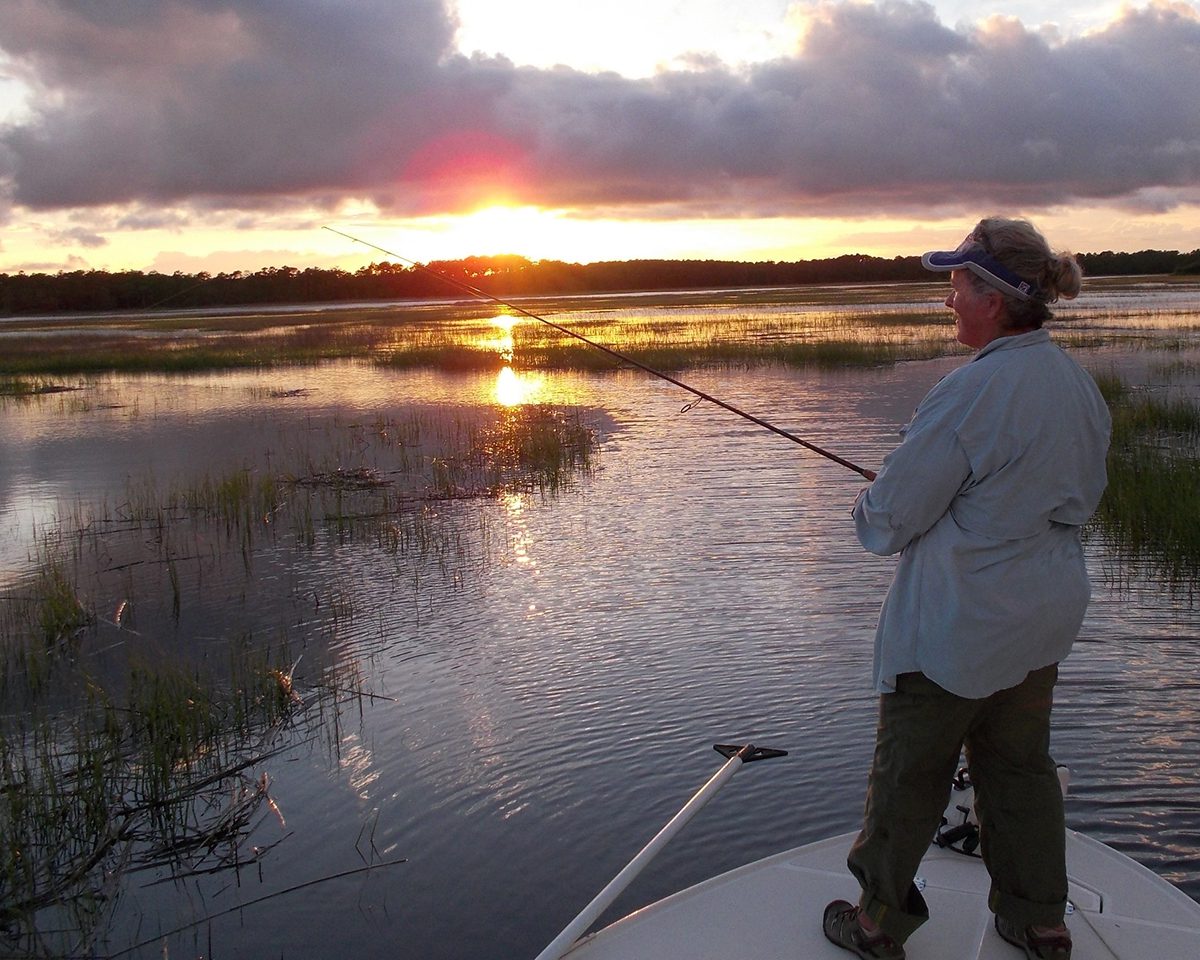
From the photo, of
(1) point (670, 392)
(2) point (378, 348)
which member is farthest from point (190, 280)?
(1) point (670, 392)

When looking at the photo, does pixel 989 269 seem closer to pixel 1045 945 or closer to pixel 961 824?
pixel 1045 945

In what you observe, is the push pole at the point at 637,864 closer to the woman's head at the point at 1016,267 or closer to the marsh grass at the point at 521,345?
the woman's head at the point at 1016,267

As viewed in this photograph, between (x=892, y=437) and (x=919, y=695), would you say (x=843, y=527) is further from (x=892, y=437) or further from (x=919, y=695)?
(x=919, y=695)

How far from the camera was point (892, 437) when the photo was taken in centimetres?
1475

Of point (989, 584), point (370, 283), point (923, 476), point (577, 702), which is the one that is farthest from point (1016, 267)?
point (370, 283)

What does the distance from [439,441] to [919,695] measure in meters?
13.7

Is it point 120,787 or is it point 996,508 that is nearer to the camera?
point 996,508

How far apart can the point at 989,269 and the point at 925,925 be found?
6.29 feet

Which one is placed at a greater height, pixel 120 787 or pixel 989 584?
pixel 989 584

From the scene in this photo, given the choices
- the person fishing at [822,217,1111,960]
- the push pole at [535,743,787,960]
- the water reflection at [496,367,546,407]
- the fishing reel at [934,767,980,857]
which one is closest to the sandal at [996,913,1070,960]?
the person fishing at [822,217,1111,960]

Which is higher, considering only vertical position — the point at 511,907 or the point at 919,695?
the point at 919,695

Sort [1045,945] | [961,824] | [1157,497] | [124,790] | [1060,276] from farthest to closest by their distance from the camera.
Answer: [1157,497]
[124,790]
[961,824]
[1045,945]
[1060,276]

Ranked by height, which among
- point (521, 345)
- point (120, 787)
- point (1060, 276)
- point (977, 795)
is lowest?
point (120, 787)

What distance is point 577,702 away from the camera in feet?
20.7
